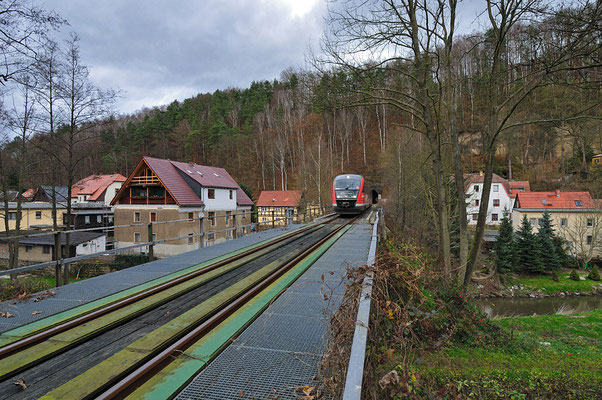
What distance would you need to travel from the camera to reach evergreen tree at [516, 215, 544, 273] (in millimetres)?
30312

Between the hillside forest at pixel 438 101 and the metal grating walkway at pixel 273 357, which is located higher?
the hillside forest at pixel 438 101

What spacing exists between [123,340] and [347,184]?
65.4ft

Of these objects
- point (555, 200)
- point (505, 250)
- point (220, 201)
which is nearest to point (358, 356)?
point (505, 250)

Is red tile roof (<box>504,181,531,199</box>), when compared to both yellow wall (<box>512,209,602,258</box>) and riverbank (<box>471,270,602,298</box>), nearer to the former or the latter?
yellow wall (<box>512,209,602,258</box>)

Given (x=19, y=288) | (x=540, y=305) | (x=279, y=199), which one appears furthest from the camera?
(x=279, y=199)

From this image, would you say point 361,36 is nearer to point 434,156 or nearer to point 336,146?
point 434,156

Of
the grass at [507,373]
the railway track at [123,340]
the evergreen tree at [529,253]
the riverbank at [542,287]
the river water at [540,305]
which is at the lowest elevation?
the river water at [540,305]

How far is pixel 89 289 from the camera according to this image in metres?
5.24

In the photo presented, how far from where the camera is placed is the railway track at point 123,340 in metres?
2.56

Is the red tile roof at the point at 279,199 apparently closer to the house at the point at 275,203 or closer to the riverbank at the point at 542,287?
the house at the point at 275,203

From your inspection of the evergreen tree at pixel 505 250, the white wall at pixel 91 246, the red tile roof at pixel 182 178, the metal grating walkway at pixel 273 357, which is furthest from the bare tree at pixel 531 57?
the white wall at pixel 91 246

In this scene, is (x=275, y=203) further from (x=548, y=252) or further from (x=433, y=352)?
(x=433, y=352)

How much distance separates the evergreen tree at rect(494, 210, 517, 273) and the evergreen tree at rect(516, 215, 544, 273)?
80 cm

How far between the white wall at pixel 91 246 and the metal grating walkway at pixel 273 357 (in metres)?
34.4
